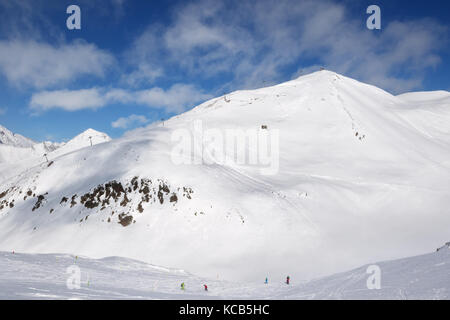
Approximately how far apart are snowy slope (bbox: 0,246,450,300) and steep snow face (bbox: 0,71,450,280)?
8198mm

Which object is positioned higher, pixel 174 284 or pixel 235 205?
pixel 235 205

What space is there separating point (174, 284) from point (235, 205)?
58.6 ft

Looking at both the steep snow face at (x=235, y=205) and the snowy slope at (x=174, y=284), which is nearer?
the snowy slope at (x=174, y=284)

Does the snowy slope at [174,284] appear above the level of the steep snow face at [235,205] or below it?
below

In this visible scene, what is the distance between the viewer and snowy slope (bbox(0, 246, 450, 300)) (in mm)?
11289

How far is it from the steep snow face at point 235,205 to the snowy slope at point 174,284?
26.9 feet

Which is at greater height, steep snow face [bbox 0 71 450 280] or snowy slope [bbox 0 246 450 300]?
steep snow face [bbox 0 71 450 280]

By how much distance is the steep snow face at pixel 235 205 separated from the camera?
29.4 m

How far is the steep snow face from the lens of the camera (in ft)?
96.5

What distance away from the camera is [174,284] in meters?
18.3

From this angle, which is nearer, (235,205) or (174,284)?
(174,284)

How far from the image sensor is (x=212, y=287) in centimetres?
1861

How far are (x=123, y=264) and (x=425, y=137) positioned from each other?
80.8 m

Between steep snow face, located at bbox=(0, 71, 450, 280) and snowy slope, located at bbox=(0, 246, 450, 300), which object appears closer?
snowy slope, located at bbox=(0, 246, 450, 300)
